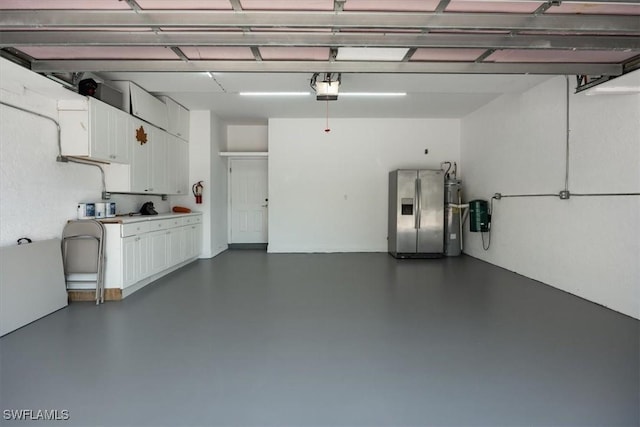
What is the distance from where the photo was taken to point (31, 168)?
3.52m

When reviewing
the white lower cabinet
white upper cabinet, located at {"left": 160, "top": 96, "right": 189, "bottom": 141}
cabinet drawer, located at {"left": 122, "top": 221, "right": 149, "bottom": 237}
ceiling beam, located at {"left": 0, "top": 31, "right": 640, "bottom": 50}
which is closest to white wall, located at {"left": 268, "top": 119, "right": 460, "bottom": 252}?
white upper cabinet, located at {"left": 160, "top": 96, "right": 189, "bottom": 141}

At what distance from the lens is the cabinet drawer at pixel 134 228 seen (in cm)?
402

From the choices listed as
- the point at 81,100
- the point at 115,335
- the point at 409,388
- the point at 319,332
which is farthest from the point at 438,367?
the point at 81,100

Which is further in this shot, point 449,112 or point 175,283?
point 449,112

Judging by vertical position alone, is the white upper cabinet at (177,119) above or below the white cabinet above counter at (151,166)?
above

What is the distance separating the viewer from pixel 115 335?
295cm

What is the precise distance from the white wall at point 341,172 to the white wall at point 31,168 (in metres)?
4.04

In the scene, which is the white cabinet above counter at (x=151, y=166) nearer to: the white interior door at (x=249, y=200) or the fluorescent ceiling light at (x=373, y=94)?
the white interior door at (x=249, y=200)

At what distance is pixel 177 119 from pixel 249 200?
2625 millimetres

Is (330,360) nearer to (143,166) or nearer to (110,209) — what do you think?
(110,209)

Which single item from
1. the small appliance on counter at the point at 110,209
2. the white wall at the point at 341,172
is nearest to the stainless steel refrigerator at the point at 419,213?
the white wall at the point at 341,172

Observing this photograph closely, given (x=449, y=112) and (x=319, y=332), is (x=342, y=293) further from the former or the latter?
(x=449, y=112)

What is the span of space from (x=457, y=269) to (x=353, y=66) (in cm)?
385

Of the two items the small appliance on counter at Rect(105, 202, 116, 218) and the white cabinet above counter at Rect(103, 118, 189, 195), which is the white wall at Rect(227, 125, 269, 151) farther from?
the small appliance on counter at Rect(105, 202, 116, 218)
